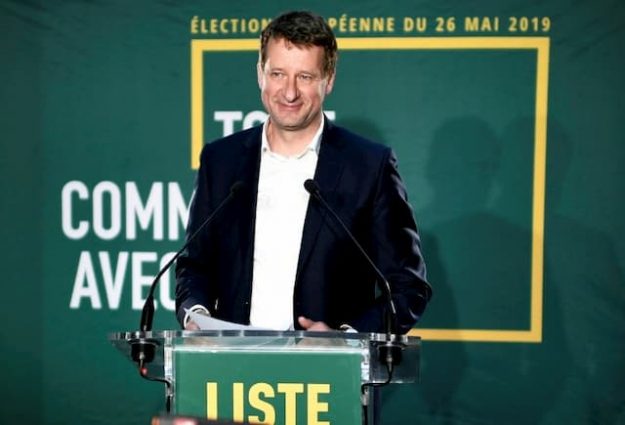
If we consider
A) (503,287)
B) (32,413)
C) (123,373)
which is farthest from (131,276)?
(503,287)

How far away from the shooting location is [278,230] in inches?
87.0

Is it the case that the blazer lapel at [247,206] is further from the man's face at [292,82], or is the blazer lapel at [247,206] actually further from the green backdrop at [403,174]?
the green backdrop at [403,174]

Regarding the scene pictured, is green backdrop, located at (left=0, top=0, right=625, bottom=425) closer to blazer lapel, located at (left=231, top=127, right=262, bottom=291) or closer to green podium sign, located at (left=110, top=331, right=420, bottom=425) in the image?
blazer lapel, located at (left=231, top=127, right=262, bottom=291)

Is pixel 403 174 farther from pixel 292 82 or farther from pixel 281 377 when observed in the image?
pixel 281 377

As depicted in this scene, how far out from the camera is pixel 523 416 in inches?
138

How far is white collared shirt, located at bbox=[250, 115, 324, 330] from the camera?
7.12ft

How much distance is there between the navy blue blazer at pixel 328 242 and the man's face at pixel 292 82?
13 cm

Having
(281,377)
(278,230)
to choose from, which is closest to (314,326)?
(281,377)

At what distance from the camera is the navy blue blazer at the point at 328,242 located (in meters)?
Result: 2.14

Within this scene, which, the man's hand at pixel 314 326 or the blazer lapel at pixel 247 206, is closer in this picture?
the man's hand at pixel 314 326

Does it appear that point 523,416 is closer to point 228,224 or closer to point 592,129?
point 592,129

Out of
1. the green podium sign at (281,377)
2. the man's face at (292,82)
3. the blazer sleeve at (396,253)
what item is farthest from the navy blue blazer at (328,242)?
the green podium sign at (281,377)

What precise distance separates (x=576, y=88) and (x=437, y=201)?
2.33 feet

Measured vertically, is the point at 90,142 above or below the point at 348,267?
above
